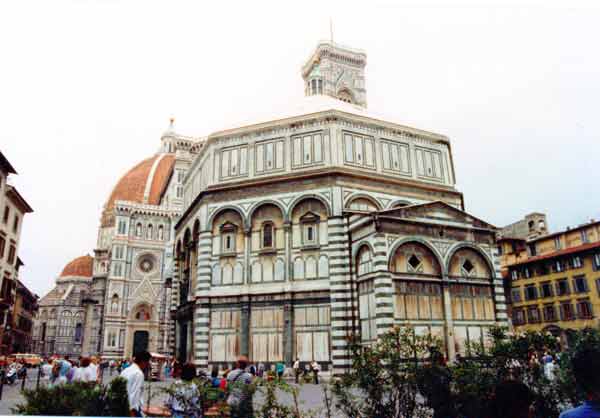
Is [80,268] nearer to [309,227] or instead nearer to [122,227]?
[122,227]

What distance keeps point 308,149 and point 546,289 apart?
2026 centimetres

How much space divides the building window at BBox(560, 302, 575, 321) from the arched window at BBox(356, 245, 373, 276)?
17480mm

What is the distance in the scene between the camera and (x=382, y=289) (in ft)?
60.2

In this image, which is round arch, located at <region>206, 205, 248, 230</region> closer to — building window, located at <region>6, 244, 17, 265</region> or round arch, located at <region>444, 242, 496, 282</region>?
round arch, located at <region>444, 242, 496, 282</region>

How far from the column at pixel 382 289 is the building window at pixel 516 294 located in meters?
19.9

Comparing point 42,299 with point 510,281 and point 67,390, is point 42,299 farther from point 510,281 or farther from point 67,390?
point 67,390

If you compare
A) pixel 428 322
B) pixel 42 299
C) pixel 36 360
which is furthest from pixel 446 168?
pixel 42 299

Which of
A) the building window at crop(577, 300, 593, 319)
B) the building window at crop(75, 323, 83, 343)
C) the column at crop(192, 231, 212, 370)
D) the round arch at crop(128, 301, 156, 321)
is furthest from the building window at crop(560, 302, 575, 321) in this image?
the building window at crop(75, 323, 83, 343)

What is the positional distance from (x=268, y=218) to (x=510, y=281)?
70.6 feet

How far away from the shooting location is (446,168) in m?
25.9

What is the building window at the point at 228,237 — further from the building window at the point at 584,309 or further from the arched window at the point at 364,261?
the building window at the point at 584,309

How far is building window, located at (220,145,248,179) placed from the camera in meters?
24.2

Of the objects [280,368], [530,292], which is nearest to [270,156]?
[280,368]

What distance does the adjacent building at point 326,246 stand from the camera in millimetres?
19375
